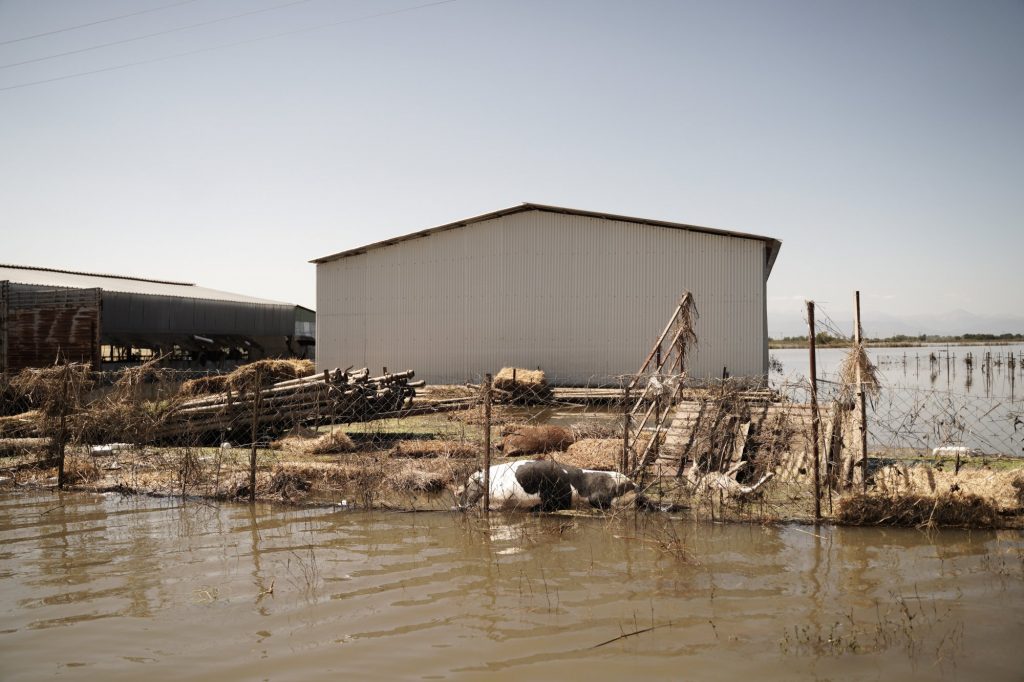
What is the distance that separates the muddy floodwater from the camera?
5.29 meters

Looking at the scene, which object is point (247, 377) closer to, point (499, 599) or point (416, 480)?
point (416, 480)

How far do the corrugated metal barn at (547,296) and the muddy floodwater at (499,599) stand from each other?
17.5 m

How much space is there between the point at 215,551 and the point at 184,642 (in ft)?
7.99

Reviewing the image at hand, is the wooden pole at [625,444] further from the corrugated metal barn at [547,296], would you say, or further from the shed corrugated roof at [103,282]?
the shed corrugated roof at [103,282]

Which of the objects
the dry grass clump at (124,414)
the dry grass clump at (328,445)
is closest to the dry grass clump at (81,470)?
the dry grass clump at (124,414)

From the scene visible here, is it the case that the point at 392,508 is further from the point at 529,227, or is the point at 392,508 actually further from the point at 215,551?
the point at 529,227

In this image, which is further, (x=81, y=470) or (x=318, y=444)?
(x=318, y=444)

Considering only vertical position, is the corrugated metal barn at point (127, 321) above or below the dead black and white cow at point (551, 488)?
above

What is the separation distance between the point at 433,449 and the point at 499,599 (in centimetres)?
694

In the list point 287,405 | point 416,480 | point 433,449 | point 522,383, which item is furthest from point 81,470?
point 522,383

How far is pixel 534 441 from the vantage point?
45.1 ft

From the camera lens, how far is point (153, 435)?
492 inches

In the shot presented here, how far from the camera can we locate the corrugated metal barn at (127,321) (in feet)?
85.8

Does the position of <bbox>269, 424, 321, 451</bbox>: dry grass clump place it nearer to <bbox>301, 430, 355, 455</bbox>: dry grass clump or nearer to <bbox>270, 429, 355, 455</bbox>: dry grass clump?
<bbox>270, 429, 355, 455</bbox>: dry grass clump
